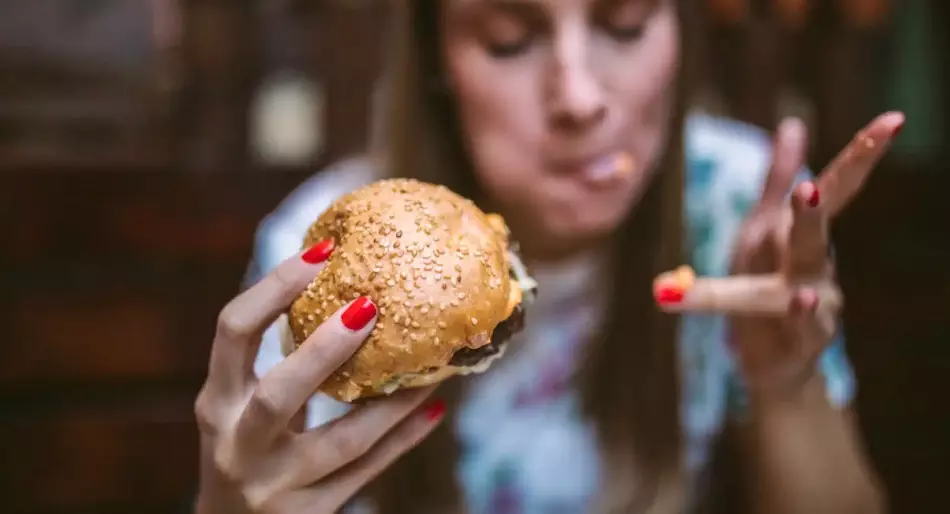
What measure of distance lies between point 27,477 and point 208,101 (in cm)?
109

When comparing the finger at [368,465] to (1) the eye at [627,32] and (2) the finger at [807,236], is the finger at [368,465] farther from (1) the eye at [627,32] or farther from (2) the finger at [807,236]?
(1) the eye at [627,32]

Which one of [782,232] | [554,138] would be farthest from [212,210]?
[782,232]

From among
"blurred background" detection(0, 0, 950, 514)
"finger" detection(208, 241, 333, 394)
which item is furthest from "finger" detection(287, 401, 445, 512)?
"blurred background" detection(0, 0, 950, 514)

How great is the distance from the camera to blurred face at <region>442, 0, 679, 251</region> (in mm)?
840

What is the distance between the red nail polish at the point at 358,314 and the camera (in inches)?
22.5

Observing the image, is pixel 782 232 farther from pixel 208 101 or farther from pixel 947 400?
pixel 208 101

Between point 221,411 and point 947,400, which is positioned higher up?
point 221,411

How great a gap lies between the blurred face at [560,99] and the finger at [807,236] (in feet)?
0.86

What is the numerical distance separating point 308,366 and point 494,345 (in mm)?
172

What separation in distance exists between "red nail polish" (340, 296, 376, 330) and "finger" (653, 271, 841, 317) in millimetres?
300

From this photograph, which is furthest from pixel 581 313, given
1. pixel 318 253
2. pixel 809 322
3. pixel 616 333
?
pixel 318 253

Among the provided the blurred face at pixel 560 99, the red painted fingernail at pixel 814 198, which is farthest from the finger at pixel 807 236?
the blurred face at pixel 560 99

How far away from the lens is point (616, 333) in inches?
45.1

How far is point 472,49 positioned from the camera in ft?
2.98
